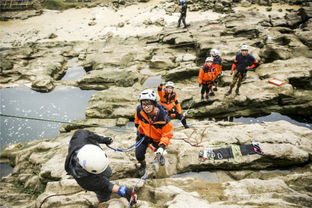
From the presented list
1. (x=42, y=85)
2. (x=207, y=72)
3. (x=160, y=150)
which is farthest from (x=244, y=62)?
(x=42, y=85)

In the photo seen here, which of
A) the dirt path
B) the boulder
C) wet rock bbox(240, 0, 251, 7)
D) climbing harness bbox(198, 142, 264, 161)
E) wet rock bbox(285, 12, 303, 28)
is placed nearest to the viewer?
climbing harness bbox(198, 142, 264, 161)

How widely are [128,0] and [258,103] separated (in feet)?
110

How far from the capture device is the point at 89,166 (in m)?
3.02

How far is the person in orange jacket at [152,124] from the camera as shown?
4.04 m

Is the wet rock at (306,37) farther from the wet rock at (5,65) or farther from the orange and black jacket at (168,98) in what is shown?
the wet rock at (5,65)

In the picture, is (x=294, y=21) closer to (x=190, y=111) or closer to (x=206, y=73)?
(x=206, y=73)

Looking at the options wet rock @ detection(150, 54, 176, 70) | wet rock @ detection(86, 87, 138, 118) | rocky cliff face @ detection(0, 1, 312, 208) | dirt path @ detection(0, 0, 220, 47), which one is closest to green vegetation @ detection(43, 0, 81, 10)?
dirt path @ detection(0, 0, 220, 47)

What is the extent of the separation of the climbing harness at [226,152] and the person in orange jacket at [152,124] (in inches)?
58.9

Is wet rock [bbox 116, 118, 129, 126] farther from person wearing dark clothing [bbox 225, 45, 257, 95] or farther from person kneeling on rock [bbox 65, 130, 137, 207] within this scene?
person wearing dark clothing [bbox 225, 45, 257, 95]

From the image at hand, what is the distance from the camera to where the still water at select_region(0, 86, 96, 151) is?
10023 mm

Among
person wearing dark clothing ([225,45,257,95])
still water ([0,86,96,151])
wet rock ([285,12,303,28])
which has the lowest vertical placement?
still water ([0,86,96,151])

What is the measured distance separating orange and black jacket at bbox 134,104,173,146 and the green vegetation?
126ft

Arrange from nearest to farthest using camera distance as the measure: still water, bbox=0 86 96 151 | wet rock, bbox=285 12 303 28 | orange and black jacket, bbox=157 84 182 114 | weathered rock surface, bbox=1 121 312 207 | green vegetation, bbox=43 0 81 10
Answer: weathered rock surface, bbox=1 121 312 207 → orange and black jacket, bbox=157 84 182 114 → still water, bbox=0 86 96 151 → wet rock, bbox=285 12 303 28 → green vegetation, bbox=43 0 81 10

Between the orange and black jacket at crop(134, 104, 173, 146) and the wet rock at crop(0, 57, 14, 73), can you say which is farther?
the wet rock at crop(0, 57, 14, 73)
